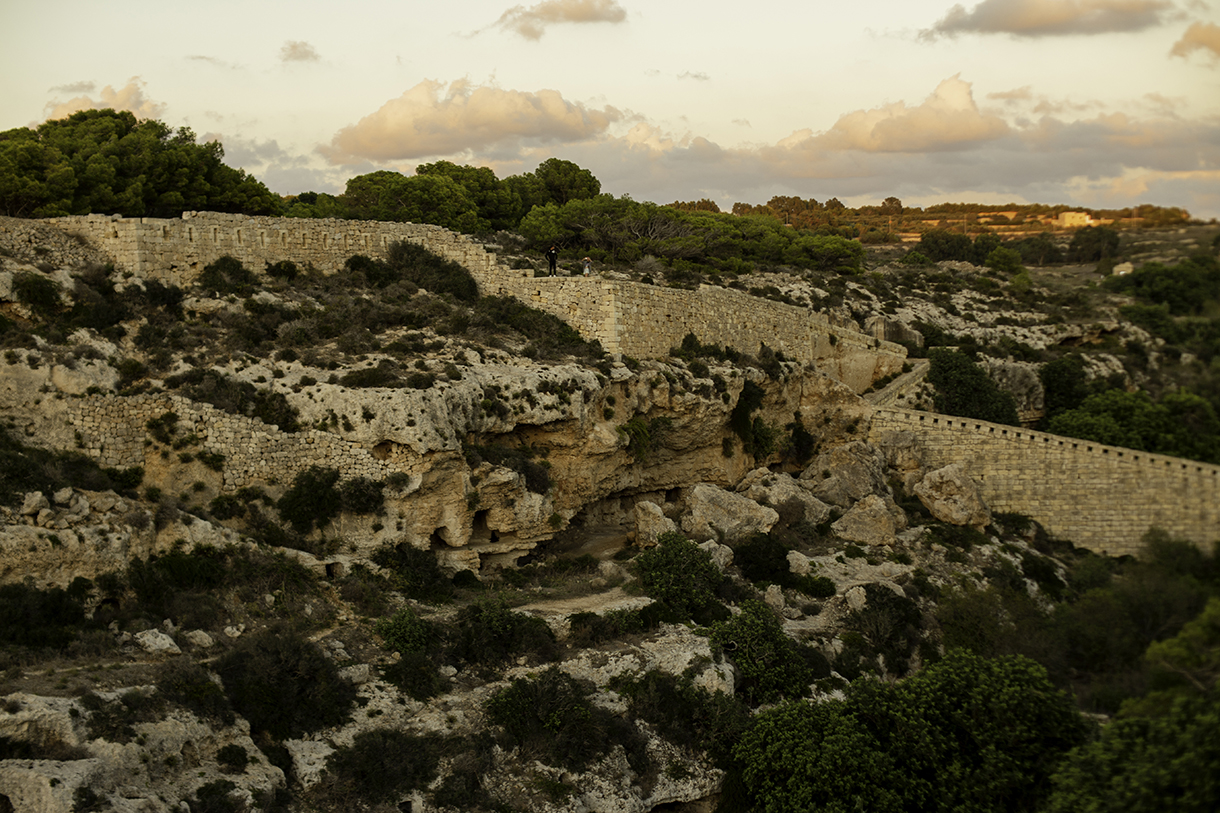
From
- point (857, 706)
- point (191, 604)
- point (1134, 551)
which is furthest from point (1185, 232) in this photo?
point (191, 604)

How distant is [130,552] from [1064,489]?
1128 inches

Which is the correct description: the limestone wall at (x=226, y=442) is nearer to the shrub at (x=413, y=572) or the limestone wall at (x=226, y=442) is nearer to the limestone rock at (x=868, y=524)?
the shrub at (x=413, y=572)

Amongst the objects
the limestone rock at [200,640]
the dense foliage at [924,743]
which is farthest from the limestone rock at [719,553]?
the limestone rock at [200,640]

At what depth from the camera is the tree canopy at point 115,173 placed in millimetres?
29172

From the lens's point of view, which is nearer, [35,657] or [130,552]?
[35,657]

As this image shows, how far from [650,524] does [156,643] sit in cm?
1526

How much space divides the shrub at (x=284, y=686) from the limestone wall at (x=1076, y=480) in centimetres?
1488

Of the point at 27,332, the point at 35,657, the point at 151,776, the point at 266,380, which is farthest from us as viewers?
the point at 266,380

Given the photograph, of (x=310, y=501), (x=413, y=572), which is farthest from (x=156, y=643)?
(x=413, y=572)

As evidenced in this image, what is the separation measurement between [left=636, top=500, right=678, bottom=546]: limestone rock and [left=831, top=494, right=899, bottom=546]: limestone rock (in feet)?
22.2

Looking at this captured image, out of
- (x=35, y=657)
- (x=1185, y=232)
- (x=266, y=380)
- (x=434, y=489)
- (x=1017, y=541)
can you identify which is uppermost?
(x=1185, y=232)

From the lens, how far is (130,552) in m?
19.8

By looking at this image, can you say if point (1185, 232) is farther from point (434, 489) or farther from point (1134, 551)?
point (434, 489)

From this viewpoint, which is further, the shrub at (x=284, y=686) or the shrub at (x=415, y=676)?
the shrub at (x=415, y=676)
